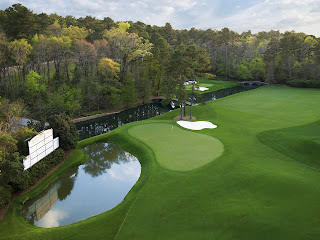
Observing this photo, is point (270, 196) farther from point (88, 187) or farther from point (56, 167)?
point (56, 167)

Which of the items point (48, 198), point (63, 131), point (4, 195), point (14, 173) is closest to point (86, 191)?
point (48, 198)

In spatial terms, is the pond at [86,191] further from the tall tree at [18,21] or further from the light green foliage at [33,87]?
the tall tree at [18,21]

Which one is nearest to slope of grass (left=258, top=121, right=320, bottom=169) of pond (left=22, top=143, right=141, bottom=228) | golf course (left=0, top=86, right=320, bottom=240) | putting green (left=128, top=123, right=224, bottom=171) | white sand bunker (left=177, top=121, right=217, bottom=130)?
golf course (left=0, top=86, right=320, bottom=240)

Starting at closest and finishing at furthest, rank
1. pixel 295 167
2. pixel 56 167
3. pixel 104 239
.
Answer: pixel 104 239 → pixel 295 167 → pixel 56 167

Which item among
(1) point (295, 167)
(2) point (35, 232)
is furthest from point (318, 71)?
(2) point (35, 232)

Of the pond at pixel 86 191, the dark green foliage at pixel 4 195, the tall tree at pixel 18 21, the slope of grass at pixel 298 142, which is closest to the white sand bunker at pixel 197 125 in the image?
the slope of grass at pixel 298 142

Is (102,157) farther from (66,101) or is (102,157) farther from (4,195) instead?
(66,101)

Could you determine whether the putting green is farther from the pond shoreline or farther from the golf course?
the pond shoreline
